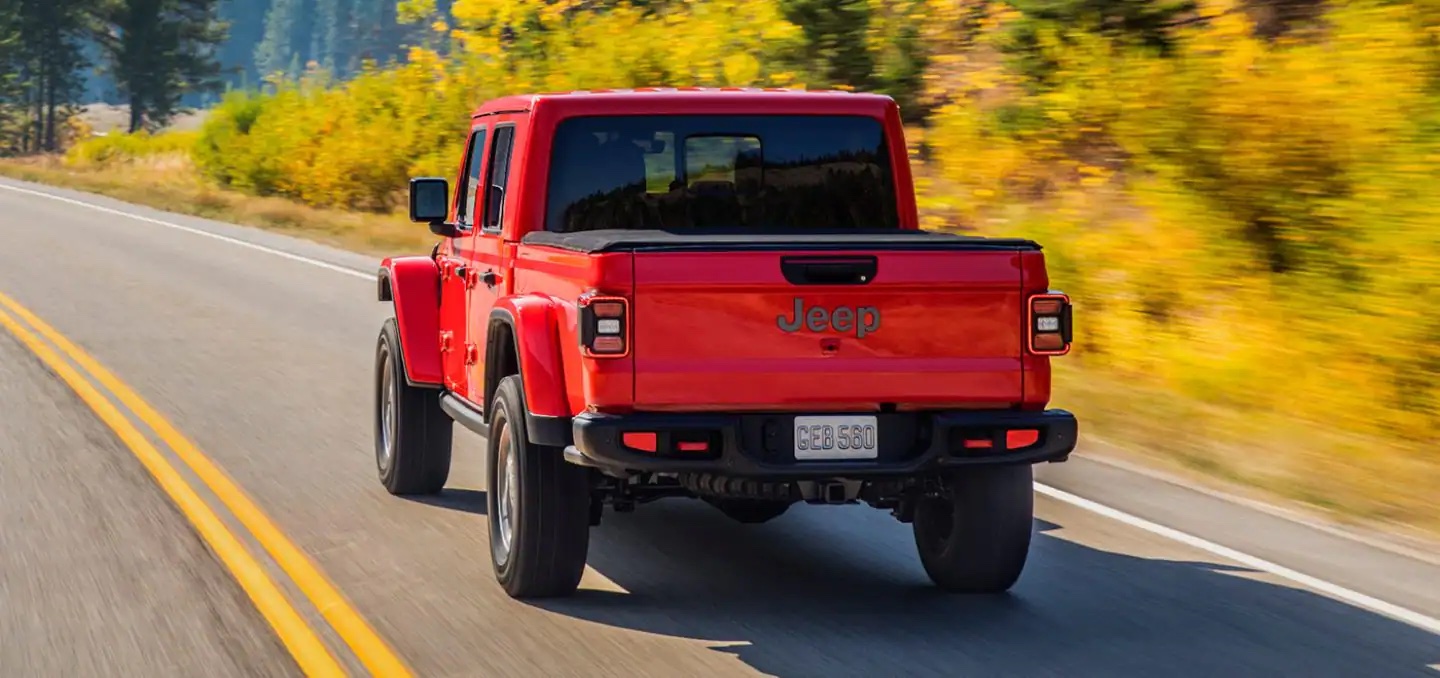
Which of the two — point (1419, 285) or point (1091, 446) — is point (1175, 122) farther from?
point (1091, 446)

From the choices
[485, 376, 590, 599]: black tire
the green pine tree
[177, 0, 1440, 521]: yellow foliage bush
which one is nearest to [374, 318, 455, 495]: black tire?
[485, 376, 590, 599]: black tire

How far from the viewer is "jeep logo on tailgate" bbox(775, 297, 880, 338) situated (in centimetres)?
646

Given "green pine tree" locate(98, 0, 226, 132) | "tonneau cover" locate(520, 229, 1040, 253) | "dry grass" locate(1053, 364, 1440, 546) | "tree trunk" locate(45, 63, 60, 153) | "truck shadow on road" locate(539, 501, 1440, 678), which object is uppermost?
"green pine tree" locate(98, 0, 226, 132)

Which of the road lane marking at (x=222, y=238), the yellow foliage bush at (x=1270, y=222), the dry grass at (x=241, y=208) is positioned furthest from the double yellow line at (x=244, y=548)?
the dry grass at (x=241, y=208)

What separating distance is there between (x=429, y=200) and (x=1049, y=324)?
3286 mm

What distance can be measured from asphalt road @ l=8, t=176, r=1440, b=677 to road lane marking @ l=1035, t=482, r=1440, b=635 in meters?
0.03

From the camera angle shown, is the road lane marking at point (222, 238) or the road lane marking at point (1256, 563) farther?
the road lane marking at point (222, 238)

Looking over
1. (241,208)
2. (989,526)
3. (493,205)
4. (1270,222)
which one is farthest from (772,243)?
(241,208)

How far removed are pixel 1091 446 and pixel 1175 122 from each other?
4.44 meters

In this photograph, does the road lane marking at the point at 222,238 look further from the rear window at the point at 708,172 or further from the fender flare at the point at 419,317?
the rear window at the point at 708,172

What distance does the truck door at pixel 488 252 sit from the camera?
7891 mm

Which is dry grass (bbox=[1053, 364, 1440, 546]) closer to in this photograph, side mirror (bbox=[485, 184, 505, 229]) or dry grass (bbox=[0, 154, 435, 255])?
side mirror (bbox=[485, 184, 505, 229])

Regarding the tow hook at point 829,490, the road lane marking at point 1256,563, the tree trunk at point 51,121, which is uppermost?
the tree trunk at point 51,121

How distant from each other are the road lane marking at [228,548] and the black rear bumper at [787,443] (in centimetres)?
110
